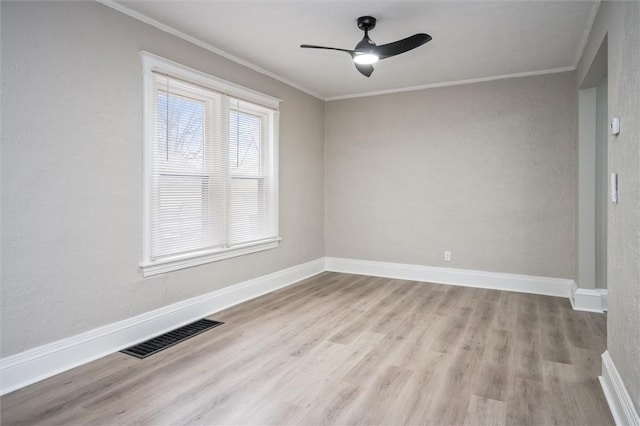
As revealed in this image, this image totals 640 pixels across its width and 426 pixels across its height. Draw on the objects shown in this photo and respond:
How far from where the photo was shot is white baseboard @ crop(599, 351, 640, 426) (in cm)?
184

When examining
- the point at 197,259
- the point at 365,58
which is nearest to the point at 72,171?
the point at 197,259

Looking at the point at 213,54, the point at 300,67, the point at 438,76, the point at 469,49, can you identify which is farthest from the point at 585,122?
the point at 213,54

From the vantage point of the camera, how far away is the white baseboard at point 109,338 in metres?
2.41

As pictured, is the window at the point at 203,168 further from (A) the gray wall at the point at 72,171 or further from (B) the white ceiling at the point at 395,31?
(B) the white ceiling at the point at 395,31

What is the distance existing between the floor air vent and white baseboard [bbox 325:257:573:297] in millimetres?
2689

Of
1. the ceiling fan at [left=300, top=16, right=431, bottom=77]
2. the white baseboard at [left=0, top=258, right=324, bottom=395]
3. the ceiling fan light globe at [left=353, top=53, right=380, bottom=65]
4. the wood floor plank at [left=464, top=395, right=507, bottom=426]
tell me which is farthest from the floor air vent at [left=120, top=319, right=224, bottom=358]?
the ceiling fan light globe at [left=353, top=53, right=380, bottom=65]

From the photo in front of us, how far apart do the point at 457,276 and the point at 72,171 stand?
4.50m

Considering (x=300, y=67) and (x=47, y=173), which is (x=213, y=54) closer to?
(x=300, y=67)

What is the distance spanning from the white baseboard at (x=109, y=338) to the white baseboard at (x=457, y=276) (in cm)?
179

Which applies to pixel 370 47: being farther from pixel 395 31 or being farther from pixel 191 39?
pixel 191 39

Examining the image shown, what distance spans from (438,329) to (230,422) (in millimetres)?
2127

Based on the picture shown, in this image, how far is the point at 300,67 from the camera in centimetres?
448

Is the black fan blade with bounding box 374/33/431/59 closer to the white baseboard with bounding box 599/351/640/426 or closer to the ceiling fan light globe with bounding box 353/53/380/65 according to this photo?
the ceiling fan light globe with bounding box 353/53/380/65

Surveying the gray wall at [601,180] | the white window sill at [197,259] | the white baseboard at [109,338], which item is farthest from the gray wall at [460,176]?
the white baseboard at [109,338]
